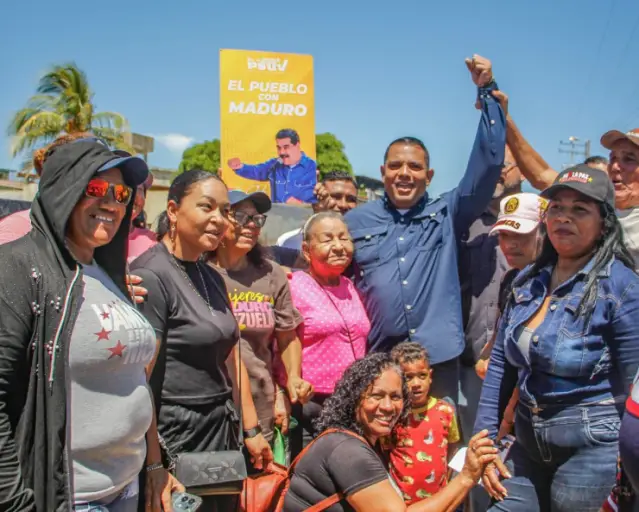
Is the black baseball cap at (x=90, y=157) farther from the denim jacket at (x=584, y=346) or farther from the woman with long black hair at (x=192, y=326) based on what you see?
the denim jacket at (x=584, y=346)

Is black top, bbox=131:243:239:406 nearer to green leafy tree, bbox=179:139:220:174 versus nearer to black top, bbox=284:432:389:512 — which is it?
black top, bbox=284:432:389:512

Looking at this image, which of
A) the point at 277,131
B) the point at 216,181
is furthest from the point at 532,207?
the point at 277,131

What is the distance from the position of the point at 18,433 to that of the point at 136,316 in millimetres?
588

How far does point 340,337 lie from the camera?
3949mm

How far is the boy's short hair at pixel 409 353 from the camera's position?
3.78 m

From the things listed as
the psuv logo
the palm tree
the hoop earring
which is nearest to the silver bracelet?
the hoop earring

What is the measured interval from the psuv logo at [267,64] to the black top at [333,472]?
5.83 m

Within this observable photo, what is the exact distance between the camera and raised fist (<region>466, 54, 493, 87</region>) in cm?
369

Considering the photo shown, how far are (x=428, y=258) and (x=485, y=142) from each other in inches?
31.6

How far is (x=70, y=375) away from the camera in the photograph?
6.63 feet

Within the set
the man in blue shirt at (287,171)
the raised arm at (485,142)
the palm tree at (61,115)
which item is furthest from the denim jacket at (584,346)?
the palm tree at (61,115)

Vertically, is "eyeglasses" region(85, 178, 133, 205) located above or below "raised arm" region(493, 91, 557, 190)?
below

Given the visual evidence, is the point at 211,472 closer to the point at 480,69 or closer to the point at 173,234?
the point at 173,234

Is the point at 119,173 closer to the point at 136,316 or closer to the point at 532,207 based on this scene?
the point at 136,316
